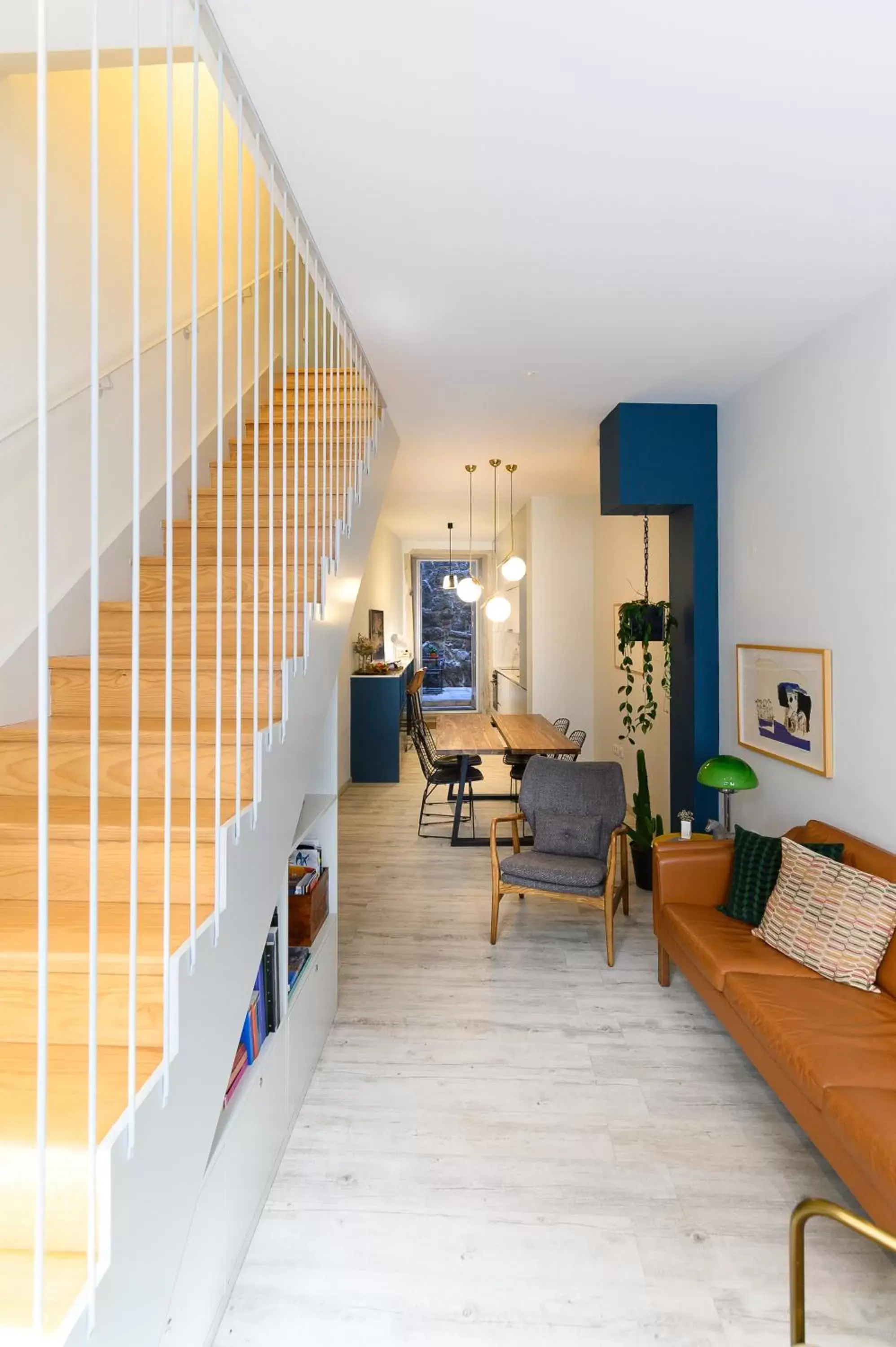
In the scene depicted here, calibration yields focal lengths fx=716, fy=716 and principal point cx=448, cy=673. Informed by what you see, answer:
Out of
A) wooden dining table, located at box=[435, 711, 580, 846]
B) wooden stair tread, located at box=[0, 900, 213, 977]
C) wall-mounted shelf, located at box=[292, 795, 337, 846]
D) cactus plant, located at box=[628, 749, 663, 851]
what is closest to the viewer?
wooden stair tread, located at box=[0, 900, 213, 977]

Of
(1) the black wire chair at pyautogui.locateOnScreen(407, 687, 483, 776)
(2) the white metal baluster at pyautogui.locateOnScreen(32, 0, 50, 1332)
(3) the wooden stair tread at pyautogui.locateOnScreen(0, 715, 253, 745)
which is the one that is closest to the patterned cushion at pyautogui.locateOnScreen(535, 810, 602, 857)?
(1) the black wire chair at pyautogui.locateOnScreen(407, 687, 483, 776)

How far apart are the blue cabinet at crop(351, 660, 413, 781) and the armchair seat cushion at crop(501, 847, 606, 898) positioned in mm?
3974

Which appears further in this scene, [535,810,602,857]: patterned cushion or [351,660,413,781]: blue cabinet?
[351,660,413,781]: blue cabinet

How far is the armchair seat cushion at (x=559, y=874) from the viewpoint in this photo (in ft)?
11.7

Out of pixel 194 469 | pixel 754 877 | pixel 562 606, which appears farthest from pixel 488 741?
pixel 194 469

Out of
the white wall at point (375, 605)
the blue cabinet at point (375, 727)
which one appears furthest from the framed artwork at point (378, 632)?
the blue cabinet at point (375, 727)

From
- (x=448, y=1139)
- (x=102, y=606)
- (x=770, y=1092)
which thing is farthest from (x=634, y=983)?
(x=102, y=606)

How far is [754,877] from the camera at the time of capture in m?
2.97

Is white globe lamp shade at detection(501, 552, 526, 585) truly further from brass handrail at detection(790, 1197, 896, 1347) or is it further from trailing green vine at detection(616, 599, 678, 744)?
brass handrail at detection(790, 1197, 896, 1347)

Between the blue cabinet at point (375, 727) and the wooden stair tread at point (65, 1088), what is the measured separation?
634cm

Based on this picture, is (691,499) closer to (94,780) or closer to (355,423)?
(355,423)

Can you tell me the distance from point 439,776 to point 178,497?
130 inches

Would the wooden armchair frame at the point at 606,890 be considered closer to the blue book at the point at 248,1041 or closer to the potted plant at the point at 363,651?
the blue book at the point at 248,1041

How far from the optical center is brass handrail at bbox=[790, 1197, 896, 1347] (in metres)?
1.16
